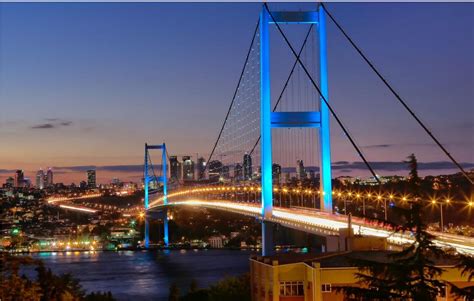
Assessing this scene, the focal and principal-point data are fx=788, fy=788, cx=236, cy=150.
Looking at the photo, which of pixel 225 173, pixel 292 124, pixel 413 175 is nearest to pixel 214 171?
pixel 225 173

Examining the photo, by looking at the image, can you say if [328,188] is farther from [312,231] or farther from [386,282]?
[386,282]

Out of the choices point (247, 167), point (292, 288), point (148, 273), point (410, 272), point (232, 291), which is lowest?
point (148, 273)

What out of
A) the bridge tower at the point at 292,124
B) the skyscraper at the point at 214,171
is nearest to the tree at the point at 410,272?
the bridge tower at the point at 292,124

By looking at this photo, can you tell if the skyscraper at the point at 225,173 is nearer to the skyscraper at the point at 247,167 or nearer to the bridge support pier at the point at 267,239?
the skyscraper at the point at 247,167

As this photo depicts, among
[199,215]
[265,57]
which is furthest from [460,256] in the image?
[199,215]

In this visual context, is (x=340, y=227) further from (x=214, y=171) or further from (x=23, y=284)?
(x=214, y=171)

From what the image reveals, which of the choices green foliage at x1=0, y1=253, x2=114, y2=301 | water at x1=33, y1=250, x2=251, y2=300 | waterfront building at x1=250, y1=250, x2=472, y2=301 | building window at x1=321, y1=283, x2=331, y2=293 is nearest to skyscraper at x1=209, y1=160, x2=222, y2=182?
water at x1=33, y1=250, x2=251, y2=300
